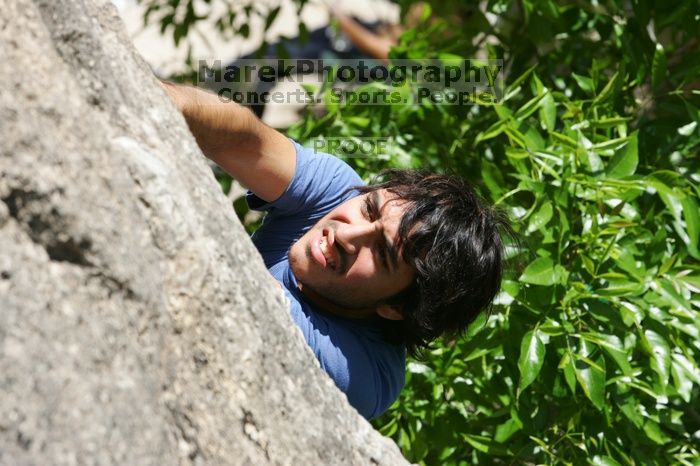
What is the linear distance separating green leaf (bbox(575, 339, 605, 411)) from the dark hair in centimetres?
24

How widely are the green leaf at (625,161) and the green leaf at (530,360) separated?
0.43m

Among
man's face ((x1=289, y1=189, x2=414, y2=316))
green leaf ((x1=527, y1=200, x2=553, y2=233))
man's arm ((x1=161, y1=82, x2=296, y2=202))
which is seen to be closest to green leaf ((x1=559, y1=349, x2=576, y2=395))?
green leaf ((x1=527, y1=200, x2=553, y2=233))

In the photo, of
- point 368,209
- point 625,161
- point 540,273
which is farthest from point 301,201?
point 625,161

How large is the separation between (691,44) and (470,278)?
1529mm

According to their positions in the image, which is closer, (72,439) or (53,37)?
(72,439)

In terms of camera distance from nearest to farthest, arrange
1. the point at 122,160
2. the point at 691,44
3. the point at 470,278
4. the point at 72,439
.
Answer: the point at 72,439 → the point at 122,160 → the point at 470,278 → the point at 691,44

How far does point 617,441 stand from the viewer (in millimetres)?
2367

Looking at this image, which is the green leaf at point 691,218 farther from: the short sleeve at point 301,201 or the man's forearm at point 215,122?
the man's forearm at point 215,122

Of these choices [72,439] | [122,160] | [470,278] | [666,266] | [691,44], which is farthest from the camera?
[691,44]

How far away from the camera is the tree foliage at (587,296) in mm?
2279

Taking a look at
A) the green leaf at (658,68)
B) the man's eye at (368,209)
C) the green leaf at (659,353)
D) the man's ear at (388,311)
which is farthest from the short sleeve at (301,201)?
the green leaf at (658,68)

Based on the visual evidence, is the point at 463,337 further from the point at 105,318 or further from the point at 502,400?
the point at 105,318

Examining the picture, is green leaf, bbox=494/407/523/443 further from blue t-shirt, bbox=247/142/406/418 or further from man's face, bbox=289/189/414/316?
man's face, bbox=289/189/414/316

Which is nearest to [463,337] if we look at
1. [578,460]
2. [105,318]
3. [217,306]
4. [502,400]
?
[502,400]
